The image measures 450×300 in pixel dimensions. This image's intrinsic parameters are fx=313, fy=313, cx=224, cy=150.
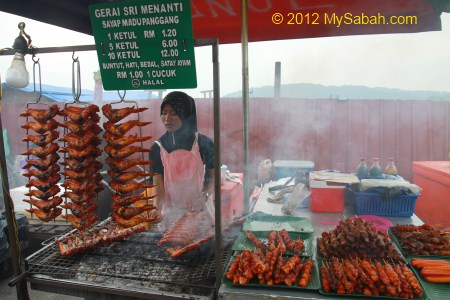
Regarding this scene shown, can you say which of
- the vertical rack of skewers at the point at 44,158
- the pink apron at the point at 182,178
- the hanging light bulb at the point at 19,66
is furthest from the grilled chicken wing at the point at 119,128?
the pink apron at the point at 182,178

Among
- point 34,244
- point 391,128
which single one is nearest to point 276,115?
point 391,128

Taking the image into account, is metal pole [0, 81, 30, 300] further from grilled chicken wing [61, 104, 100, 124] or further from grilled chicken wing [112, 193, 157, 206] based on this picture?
grilled chicken wing [112, 193, 157, 206]

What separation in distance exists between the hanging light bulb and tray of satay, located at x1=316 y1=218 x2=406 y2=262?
8.95ft

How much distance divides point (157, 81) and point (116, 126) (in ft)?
2.02

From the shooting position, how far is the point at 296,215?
11.6ft

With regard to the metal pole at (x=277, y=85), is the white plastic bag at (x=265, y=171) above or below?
below

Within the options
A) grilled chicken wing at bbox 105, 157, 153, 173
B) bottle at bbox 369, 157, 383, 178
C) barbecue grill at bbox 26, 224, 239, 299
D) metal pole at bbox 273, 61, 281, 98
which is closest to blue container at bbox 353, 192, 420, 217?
bottle at bbox 369, 157, 383, 178

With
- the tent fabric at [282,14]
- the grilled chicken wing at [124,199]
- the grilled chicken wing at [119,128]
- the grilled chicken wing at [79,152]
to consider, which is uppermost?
the tent fabric at [282,14]

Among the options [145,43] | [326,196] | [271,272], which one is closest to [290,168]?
[326,196]

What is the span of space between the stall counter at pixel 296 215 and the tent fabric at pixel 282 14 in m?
1.97

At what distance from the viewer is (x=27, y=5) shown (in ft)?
7.66

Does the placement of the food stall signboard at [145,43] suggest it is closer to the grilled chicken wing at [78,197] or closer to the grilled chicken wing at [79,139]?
the grilled chicken wing at [79,139]

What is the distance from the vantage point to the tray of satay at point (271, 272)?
2070mm

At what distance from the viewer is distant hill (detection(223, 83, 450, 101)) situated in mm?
8070
